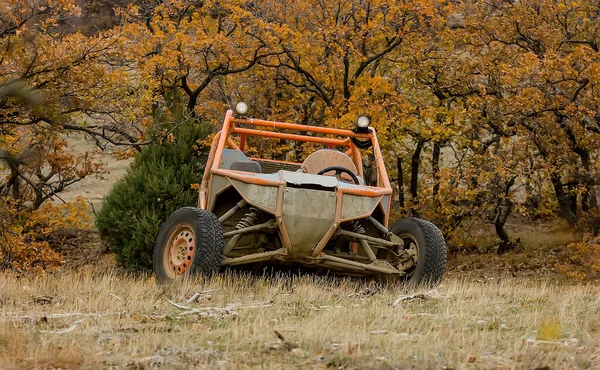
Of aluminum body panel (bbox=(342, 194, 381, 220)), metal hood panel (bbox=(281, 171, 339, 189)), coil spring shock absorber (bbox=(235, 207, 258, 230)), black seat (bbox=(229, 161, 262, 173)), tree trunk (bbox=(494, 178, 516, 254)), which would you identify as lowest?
tree trunk (bbox=(494, 178, 516, 254))

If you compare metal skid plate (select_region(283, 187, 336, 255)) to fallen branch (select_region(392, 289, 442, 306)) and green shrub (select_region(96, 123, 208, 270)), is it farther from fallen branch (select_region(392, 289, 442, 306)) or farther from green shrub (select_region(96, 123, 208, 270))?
green shrub (select_region(96, 123, 208, 270))

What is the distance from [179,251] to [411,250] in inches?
107

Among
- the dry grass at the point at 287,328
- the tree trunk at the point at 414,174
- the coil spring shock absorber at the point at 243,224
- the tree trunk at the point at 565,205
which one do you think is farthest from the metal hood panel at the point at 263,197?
the tree trunk at the point at 565,205

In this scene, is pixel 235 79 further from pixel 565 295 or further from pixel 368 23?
pixel 565 295

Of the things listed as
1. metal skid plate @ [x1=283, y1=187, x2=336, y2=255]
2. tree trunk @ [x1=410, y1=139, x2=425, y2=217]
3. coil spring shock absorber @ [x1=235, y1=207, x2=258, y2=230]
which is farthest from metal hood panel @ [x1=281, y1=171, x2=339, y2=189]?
tree trunk @ [x1=410, y1=139, x2=425, y2=217]

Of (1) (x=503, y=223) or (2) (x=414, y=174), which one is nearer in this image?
(1) (x=503, y=223)

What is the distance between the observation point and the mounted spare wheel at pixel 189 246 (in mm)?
9586

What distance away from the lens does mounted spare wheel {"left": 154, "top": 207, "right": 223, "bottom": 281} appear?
9.59 m

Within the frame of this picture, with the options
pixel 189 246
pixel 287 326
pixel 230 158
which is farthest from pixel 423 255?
pixel 287 326

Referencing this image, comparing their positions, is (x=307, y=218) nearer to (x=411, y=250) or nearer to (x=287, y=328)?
(x=411, y=250)

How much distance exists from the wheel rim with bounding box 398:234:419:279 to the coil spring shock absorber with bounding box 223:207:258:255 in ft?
6.01

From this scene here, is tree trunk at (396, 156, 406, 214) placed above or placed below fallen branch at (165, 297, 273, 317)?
above

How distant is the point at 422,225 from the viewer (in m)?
10.5

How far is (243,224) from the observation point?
33.5ft
